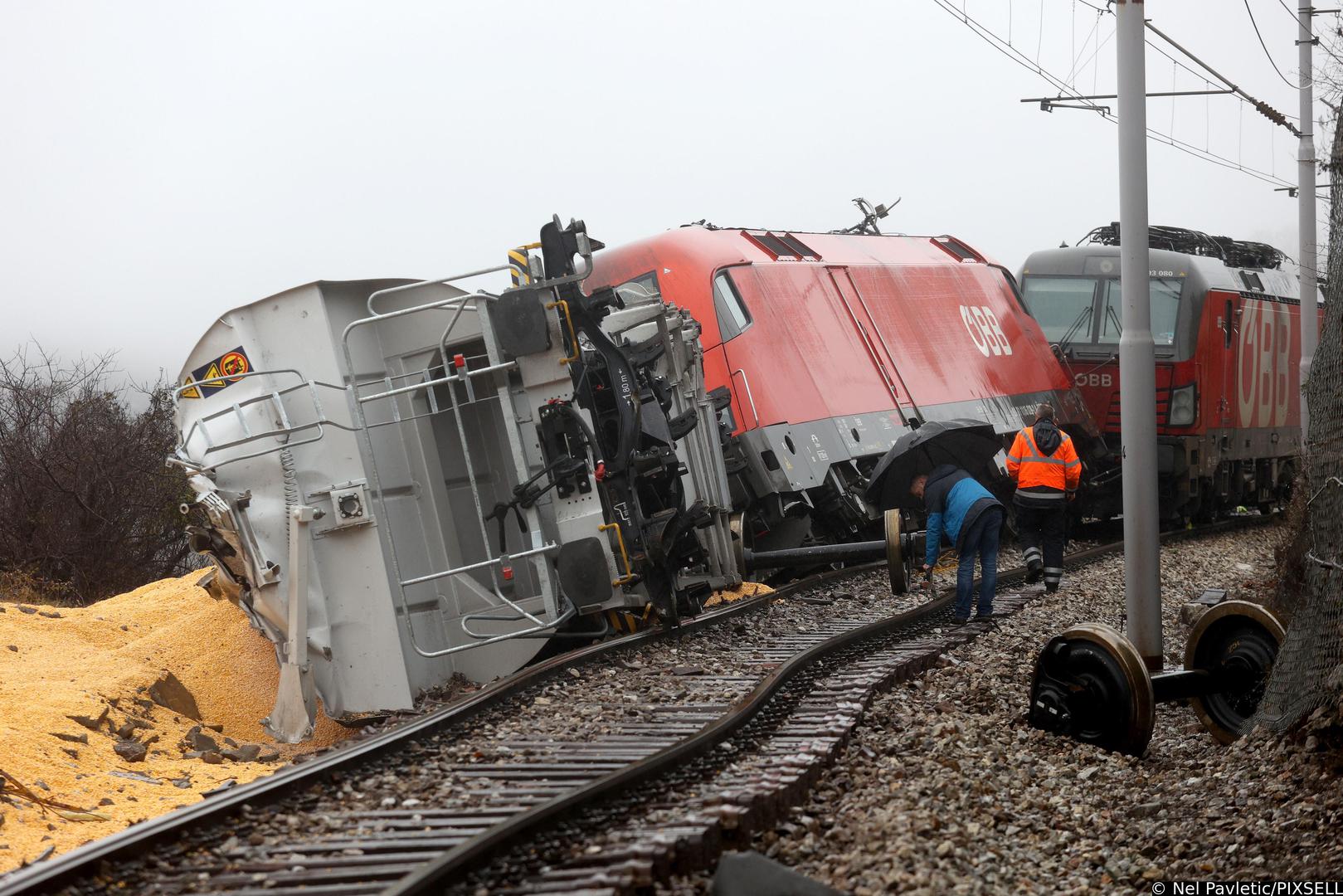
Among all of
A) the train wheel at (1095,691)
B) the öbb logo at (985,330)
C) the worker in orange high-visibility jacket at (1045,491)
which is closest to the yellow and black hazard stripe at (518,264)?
the train wheel at (1095,691)

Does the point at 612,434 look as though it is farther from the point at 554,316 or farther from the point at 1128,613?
the point at 1128,613

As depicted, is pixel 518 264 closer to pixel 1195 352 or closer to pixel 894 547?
pixel 894 547

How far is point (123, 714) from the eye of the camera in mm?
8188

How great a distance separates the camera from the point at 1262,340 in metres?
18.8

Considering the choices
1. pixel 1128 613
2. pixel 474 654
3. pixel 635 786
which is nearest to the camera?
pixel 635 786

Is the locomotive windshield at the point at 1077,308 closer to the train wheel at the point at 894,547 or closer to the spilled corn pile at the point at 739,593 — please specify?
the spilled corn pile at the point at 739,593

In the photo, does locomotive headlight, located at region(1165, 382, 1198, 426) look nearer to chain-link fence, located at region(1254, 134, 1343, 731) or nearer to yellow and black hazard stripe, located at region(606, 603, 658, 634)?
yellow and black hazard stripe, located at region(606, 603, 658, 634)

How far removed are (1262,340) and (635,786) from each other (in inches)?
640

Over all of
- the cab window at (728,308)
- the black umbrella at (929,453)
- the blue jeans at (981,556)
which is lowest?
the blue jeans at (981,556)

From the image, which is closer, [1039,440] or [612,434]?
[612,434]

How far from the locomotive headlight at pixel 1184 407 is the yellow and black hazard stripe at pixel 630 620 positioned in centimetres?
1014

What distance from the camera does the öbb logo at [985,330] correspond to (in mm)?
15922

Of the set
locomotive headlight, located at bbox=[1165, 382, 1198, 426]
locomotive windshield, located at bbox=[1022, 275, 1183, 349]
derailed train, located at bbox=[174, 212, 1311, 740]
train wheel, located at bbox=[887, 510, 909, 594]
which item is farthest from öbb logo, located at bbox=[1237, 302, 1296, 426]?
derailed train, located at bbox=[174, 212, 1311, 740]

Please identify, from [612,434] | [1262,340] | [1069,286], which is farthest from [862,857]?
[1262,340]
